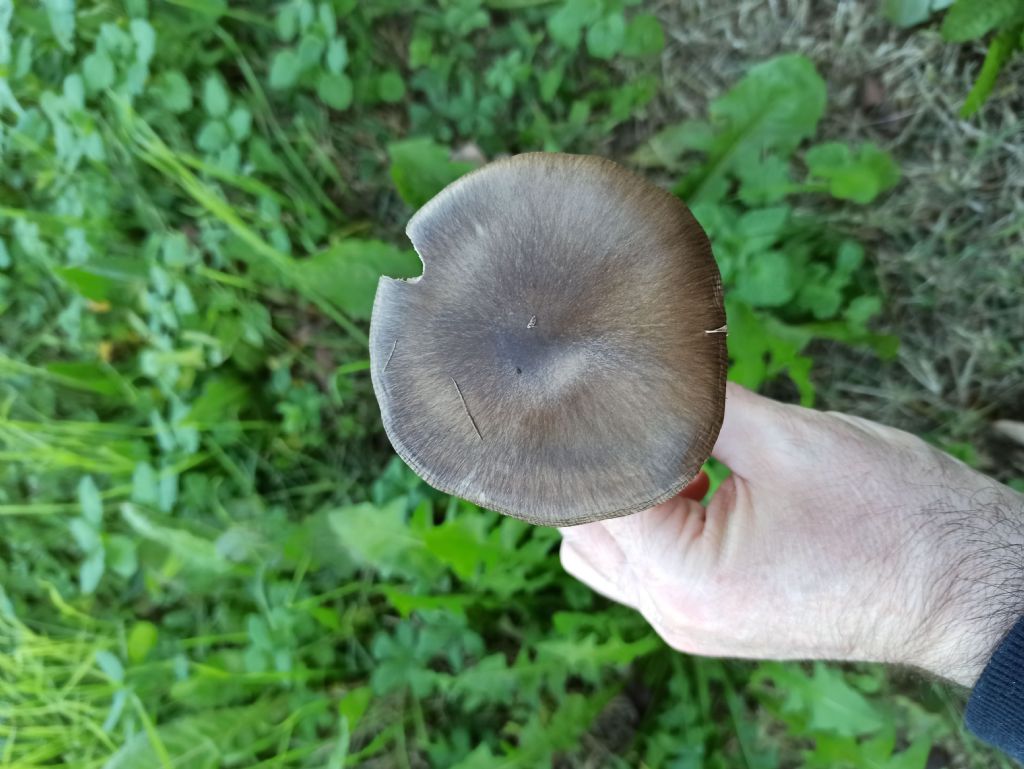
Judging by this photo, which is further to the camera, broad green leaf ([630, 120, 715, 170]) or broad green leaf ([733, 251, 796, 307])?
broad green leaf ([630, 120, 715, 170])

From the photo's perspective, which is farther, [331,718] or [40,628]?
[40,628]

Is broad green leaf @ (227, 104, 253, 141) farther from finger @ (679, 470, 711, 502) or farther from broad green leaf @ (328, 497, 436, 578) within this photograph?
finger @ (679, 470, 711, 502)

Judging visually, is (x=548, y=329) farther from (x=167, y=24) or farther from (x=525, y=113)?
(x=167, y=24)

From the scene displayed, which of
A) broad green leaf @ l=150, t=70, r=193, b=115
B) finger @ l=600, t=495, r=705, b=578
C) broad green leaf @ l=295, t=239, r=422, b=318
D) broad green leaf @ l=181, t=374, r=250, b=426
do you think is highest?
broad green leaf @ l=150, t=70, r=193, b=115

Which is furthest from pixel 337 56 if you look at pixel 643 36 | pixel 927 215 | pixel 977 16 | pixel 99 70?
pixel 927 215

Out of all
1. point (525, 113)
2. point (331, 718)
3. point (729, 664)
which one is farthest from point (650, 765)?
point (525, 113)

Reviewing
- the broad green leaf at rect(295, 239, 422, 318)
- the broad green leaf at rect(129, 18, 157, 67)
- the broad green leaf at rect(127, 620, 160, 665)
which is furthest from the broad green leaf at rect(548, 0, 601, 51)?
the broad green leaf at rect(127, 620, 160, 665)
